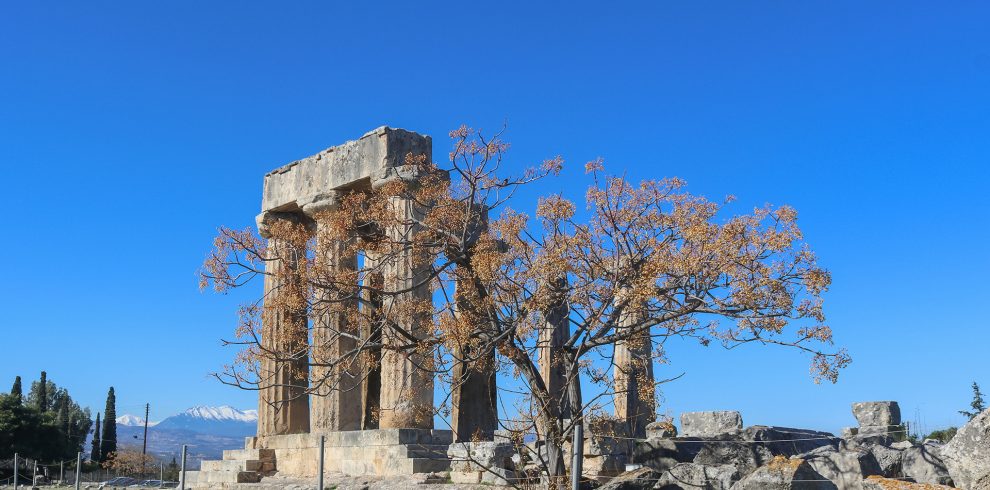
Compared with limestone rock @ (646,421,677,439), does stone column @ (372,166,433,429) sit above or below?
above

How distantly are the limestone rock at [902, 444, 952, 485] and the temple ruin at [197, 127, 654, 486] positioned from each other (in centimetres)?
647

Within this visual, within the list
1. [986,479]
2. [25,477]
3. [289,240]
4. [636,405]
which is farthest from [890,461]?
[25,477]

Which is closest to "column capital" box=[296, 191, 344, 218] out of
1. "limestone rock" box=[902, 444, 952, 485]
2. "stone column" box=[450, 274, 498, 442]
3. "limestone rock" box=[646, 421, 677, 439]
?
"stone column" box=[450, 274, 498, 442]

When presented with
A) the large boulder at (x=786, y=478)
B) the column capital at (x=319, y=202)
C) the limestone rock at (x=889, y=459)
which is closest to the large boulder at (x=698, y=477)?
the large boulder at (x=786, y=478)

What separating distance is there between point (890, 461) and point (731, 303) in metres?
3.41

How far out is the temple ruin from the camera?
75.0 ft

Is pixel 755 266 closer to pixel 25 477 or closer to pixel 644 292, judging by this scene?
pixel 644 292

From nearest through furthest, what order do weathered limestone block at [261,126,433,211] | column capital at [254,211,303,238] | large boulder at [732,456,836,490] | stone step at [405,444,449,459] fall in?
large boulder at [732,456,836,490] < stone step at [405,444,449,459] < weathered limestone block at [261,126,433,211] < column capital at [254,211,303,238]

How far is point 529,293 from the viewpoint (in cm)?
1845

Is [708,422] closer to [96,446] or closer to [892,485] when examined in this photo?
[892,485]

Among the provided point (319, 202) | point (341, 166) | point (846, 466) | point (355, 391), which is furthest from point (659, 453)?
point (319, 202)

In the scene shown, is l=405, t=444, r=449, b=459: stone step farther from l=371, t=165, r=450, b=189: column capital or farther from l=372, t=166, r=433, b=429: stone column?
l=371, t=165, r=450, b=189: column capital

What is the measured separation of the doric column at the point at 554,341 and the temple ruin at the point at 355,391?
65 mm

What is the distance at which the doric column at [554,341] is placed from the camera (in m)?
18.2
